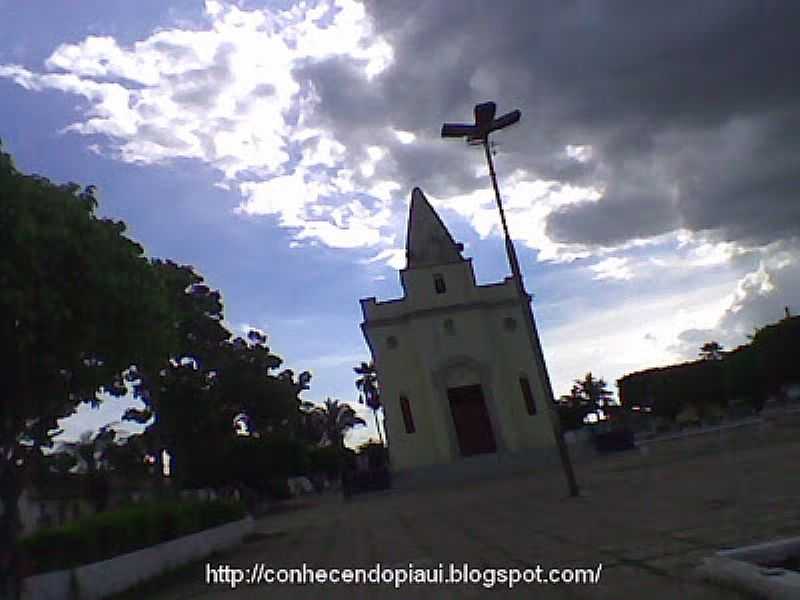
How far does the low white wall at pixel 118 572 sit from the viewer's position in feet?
38.0

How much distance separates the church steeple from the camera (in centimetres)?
4272

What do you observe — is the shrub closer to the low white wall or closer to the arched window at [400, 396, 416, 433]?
the low white wall

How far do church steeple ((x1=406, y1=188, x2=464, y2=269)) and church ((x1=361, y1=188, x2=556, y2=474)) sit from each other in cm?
6

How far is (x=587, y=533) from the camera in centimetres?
1126

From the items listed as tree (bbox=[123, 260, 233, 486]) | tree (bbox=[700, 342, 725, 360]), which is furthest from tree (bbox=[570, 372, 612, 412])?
tree (bbox=[123, 260, 233, 486])

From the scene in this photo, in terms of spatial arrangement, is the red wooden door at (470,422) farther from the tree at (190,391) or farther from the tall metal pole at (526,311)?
the tall metal pole at (526,311)

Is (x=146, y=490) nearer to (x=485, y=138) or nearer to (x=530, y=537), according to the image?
(x=485, y=138)

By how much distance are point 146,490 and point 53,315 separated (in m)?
29.4

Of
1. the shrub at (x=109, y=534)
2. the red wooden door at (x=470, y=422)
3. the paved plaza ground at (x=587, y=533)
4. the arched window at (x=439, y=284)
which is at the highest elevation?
the arched window at (x=439, y=284)

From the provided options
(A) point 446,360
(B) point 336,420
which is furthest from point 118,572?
(B) point 336,420

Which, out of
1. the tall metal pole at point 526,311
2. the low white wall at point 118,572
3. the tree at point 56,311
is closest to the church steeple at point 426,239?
the tall metal pole at point 526,311

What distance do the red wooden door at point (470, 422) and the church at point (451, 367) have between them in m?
0.05

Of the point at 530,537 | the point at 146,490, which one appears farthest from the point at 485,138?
the point at 146,490

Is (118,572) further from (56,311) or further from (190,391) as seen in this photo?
(190,391)
